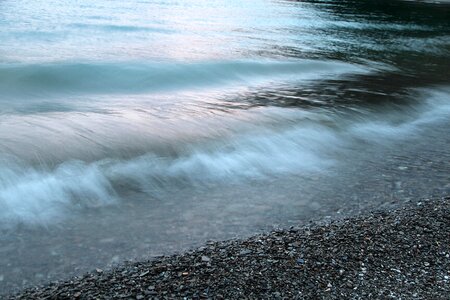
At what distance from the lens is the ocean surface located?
19.6 feet

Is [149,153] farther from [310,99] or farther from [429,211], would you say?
[310,99]

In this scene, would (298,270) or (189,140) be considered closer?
(298,270)

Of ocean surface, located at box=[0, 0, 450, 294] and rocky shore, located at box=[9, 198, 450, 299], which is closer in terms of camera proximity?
rocky shore, located at box=[9, 198, 450, 299]

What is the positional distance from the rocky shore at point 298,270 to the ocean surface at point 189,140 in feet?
1.29

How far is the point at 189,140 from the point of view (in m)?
9.79

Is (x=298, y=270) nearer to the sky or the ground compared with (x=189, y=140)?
nearer to the sky

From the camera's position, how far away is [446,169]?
27.2 feet

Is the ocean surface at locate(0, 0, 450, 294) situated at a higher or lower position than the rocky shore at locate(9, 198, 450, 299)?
lower

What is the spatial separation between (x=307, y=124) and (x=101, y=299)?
7.69m

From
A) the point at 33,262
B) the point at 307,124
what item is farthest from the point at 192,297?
the point at 307,124

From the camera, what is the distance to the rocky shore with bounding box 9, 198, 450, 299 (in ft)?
14.6

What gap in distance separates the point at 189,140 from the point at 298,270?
535 centimetres

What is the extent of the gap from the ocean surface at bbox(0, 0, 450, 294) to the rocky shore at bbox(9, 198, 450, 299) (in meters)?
0.39

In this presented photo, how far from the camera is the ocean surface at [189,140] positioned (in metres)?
5.98
